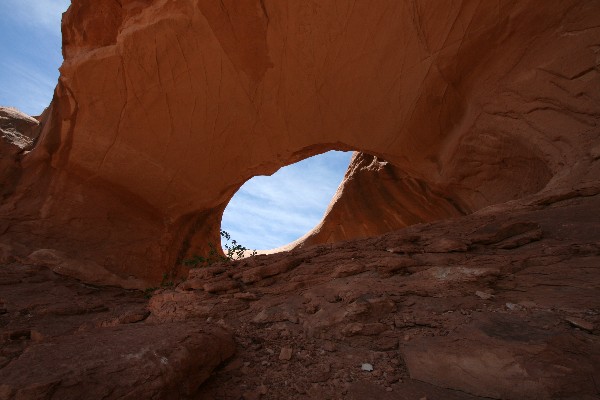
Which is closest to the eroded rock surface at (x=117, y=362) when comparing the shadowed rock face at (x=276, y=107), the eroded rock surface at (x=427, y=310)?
the eroded rock surface at (x=427, y=310)

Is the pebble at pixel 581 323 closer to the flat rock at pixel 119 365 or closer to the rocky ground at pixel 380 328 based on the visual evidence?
the rocky ground at pixel 380 328

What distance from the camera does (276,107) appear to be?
6938mm

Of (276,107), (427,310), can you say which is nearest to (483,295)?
(427,310)

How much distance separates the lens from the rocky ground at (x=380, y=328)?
178cm

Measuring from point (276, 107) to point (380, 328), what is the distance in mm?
5359

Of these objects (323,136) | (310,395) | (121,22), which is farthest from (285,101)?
(310,395)

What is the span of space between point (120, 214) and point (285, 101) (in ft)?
14.8

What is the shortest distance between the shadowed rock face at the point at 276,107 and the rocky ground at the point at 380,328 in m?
1.95

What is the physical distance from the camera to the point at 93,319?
4773 mm

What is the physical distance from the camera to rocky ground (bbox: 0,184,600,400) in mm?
1775

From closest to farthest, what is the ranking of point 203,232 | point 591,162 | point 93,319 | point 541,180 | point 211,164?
point 591,162 → point 93,319 → point 541,180 → point 211,164 → point 203,232

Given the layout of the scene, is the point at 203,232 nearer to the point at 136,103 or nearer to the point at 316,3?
the point at 136,103

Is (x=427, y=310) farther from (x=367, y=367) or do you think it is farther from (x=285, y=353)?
(x=285, y=353)

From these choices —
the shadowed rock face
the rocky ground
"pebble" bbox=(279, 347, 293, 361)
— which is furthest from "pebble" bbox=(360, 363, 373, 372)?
the shadowed rock face
